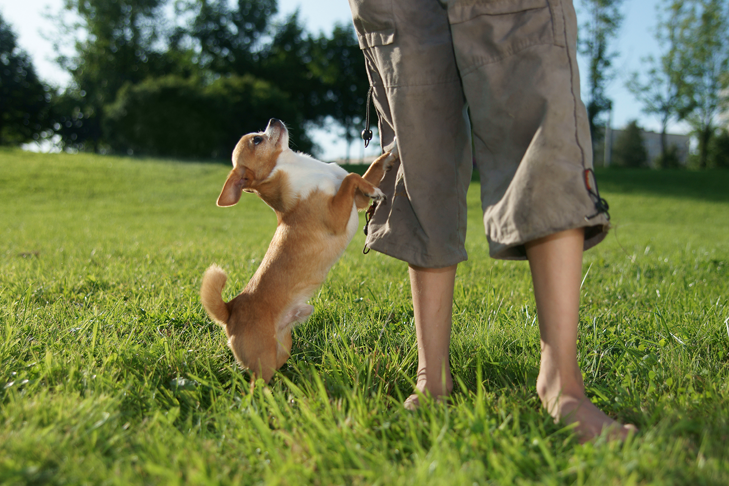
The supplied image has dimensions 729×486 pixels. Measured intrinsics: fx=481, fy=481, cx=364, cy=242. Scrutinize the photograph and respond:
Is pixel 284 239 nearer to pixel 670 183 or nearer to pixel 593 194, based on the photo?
pixel 593 194

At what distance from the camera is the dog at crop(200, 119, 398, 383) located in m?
2.14

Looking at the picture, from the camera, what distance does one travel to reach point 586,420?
4.89 ft

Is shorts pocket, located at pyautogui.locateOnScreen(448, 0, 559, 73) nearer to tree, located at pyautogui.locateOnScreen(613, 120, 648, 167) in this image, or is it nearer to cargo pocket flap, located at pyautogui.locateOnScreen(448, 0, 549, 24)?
cargo pocket flap, located at pyautogui.locateOnScreen(448, 0, 549, 24)

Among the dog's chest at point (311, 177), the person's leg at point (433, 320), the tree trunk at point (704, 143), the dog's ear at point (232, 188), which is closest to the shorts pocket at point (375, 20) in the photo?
the dog's chest at point (311, 177)

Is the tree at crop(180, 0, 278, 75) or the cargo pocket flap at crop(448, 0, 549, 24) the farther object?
the tree at crop(180, 0, 278, 75)

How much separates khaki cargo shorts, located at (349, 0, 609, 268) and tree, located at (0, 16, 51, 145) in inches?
1569

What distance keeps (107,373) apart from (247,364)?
53 cm

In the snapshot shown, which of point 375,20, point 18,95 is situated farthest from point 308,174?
point 18,95

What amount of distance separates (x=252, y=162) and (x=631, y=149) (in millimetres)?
43804

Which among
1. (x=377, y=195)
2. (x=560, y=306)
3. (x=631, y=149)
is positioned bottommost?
(x=560, y=306)

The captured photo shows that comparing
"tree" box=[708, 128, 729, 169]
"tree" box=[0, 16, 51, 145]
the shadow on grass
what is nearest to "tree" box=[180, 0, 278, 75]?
"tree" box=[0, 16, 51, 145]

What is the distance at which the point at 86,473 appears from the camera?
4.11 feet

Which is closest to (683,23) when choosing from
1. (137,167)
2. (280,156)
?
(137,167)

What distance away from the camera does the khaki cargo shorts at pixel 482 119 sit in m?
1.53
